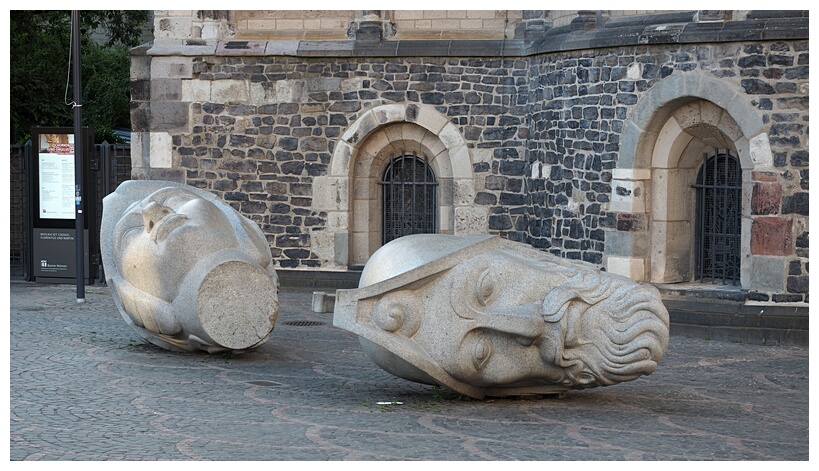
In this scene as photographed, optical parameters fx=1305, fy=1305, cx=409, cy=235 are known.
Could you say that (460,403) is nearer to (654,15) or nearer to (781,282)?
(781,282)

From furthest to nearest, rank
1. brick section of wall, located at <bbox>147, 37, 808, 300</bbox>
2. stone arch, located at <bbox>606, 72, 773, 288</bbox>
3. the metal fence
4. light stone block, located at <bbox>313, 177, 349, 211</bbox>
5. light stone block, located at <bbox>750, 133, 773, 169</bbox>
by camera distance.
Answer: the metal fence
light stone block, located at <bbox>313, 177, 349, 211</bbox>
brick section of wall, located at <bbox>147, 37, 808, 300</bbox>
stone arch, located at <bbox>606, 72, 773, 288</bbox>
light stone block, located at <bbox>750, 133, 773, 169</bbox>

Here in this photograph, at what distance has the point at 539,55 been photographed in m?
16.1

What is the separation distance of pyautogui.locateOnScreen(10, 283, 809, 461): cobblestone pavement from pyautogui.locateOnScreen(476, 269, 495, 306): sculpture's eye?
2.48 ft

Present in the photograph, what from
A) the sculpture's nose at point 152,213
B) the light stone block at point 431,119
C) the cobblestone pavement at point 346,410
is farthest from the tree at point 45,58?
the cobblestone pavement at point 346,410

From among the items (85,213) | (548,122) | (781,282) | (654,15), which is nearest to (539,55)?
(548,122)

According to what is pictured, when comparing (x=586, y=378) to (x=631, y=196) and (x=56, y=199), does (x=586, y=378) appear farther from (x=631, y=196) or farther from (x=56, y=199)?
(x=56, y=199)

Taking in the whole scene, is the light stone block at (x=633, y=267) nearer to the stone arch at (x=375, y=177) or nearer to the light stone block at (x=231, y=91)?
the stone arch at (x=375, y=177)

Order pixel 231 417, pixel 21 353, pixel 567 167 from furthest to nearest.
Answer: pixel 567 167, pixel 21 353, pixel 231 417

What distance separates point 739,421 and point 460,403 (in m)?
1.88

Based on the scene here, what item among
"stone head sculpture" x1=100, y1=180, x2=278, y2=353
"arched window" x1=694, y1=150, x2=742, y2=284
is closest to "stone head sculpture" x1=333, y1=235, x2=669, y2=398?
"stone head sculpture" x1=100, y1=180, x2=278, y2=353

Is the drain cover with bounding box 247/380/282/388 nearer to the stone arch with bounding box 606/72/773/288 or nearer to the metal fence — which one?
the stone arch with bounding box 606/72/773/288

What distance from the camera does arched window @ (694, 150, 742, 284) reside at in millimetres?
14445

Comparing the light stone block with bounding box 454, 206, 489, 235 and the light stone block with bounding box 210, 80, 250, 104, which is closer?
the light stone block with bounding box 454, 206, 489, 235

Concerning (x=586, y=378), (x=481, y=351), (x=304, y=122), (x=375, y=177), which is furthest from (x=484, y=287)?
(x=375, y=177)
